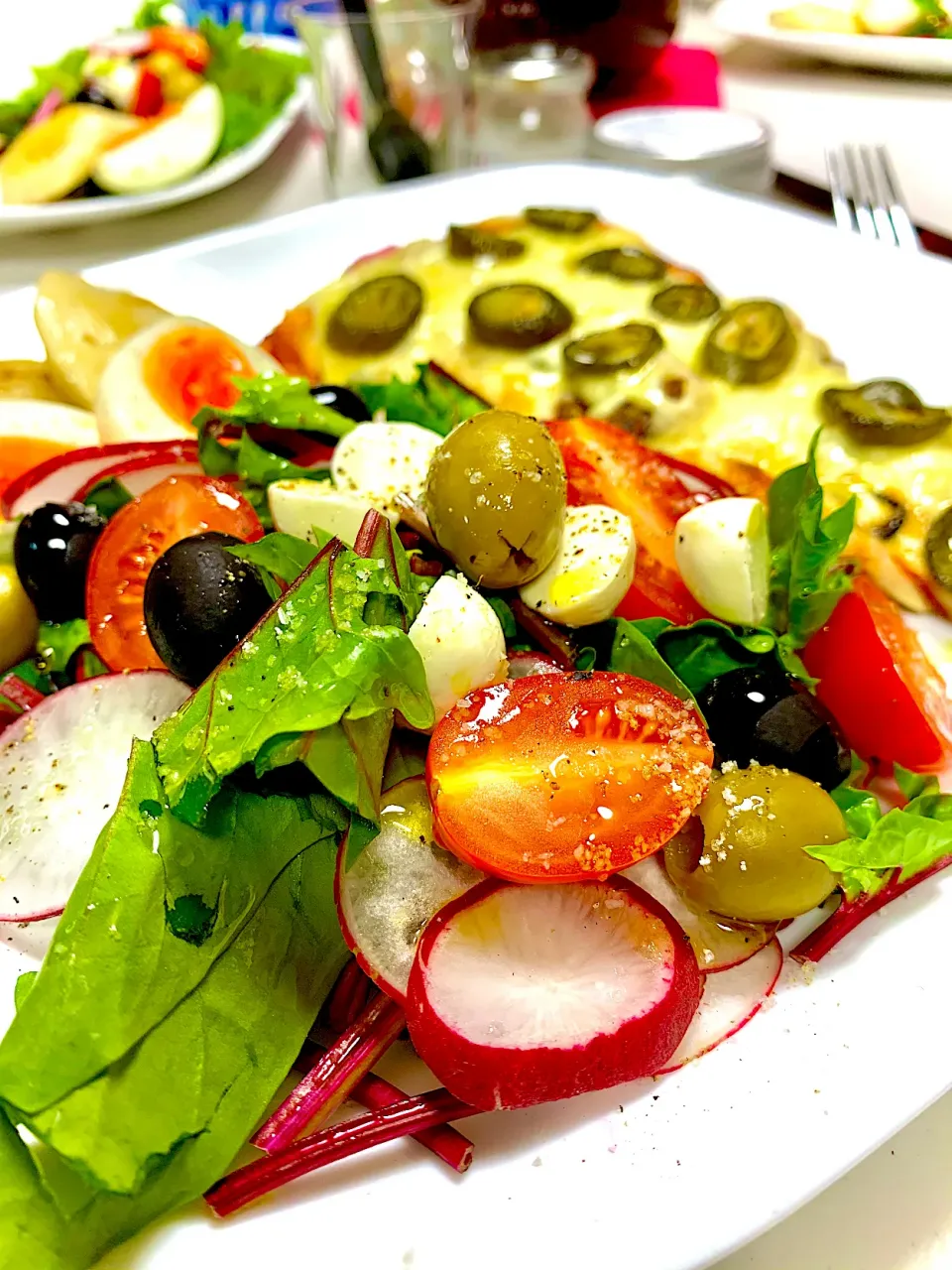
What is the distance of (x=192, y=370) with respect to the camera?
2229mm

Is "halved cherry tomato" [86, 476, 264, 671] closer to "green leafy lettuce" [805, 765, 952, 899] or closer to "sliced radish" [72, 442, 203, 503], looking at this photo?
"sliced radish" [72, 442, 203, 503]

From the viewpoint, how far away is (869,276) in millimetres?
2502

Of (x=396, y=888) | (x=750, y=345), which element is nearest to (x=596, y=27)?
(x=750, y=345)

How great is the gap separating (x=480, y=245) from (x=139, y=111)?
1972mm

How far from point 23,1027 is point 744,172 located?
11.2ft

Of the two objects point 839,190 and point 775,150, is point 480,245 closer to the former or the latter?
point 839,190

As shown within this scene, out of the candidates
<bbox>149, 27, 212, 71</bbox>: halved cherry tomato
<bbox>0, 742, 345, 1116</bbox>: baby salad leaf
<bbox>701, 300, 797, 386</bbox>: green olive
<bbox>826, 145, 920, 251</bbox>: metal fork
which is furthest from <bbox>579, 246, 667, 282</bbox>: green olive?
<bbox>149, 27, 212, 71</bbox>: halved cherry tomato

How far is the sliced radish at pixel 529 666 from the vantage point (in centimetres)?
153

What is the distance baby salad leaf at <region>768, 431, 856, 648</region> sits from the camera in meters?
1.61

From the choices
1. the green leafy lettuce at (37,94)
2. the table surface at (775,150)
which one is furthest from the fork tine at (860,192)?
the green leafy lettuce at (37,94)

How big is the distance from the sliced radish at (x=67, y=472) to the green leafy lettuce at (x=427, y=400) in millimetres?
443

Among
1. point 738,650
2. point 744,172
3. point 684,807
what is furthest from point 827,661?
point 744,172

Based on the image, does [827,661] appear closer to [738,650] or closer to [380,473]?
[738,650]

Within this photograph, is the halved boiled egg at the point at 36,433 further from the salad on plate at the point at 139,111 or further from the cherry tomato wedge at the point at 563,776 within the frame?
the salad on plate at the point at 139,111
